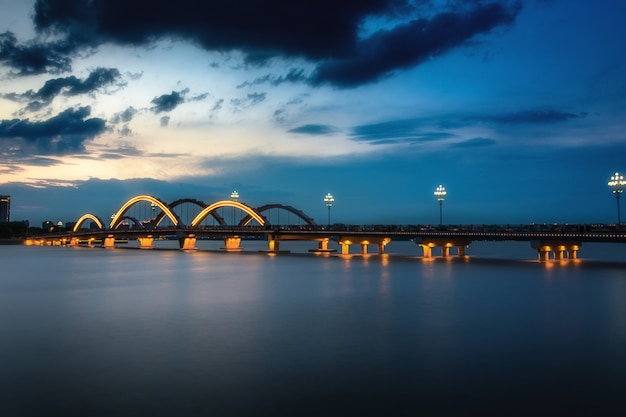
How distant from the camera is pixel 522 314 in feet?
109

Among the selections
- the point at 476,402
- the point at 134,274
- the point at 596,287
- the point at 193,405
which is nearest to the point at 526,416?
the point at 476,402

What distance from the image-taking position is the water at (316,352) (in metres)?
15.8

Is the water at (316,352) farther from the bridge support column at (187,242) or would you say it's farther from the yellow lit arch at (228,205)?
the bridge support column at (187,242)

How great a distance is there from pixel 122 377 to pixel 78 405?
2971mm

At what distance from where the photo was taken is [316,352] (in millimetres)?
22719

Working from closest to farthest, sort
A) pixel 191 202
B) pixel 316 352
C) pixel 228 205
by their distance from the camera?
pixel 316 352
pixel 228 205
pixel 191 202

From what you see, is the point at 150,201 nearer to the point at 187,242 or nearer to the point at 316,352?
the point at 187,242

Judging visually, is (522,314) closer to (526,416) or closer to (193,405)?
(526,416)

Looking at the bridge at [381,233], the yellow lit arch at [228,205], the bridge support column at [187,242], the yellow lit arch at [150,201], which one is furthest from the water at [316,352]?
the yellow lit arch at [150,201]

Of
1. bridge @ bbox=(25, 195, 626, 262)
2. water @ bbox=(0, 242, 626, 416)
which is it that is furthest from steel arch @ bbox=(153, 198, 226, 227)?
water @ bbox=(0, 242, 626, 416)

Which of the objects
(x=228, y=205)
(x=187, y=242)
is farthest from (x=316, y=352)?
(x=187, y=242)

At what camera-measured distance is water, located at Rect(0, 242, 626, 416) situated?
→ 15781mm

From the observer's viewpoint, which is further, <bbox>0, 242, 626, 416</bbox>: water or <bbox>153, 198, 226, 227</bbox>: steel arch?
<bbox>153, 198, 226, 227</bbox>: steel arch

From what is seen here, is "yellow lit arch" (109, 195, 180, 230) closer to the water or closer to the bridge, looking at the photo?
the bridge
